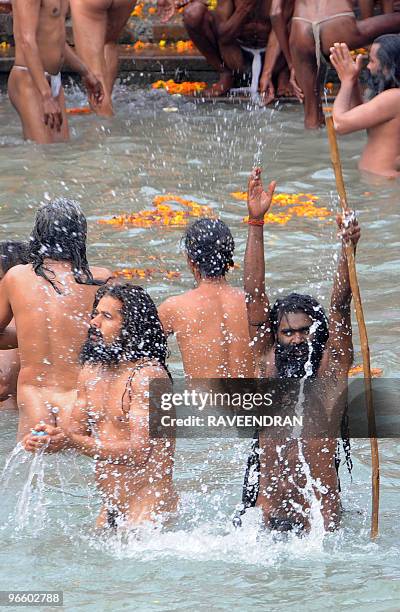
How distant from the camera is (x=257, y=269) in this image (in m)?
5.01

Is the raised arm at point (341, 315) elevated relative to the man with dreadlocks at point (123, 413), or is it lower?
elevated

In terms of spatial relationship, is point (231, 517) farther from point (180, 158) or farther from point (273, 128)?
point (273, 128)

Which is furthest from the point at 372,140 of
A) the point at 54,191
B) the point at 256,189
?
the point at 256,189

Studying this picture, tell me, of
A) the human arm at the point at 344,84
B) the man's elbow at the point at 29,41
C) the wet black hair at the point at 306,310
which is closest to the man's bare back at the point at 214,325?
the wet black hair at the point at 306,310

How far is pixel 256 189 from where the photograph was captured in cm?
502

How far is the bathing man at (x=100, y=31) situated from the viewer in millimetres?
11289

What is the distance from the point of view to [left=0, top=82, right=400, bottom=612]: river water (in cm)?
475

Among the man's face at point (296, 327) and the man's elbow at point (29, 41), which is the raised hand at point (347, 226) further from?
the man's elbow at point (29, 41)

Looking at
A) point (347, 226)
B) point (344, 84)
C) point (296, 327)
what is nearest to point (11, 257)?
point (296, 327)

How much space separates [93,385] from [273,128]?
23.6 feet

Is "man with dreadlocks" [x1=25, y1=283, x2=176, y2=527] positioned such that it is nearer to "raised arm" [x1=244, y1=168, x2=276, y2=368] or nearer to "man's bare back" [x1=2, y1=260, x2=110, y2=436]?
"raised arm" [x1=244, y1=168, x2=276, y2=368]

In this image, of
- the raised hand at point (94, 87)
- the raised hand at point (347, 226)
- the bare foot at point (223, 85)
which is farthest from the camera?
the bare foot at point (223, 85)

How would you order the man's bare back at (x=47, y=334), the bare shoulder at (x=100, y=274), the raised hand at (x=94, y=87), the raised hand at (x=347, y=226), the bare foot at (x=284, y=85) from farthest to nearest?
the bare foot at (x=284, y=85) < the raised hand at (x=94, y=87) < the bare shoulder at (x=100, y=274) < the man's bare back at (x=47, y=334) < the raised hand at (x=347, y=226)

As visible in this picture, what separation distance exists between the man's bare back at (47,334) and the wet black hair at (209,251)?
19.0 inches
